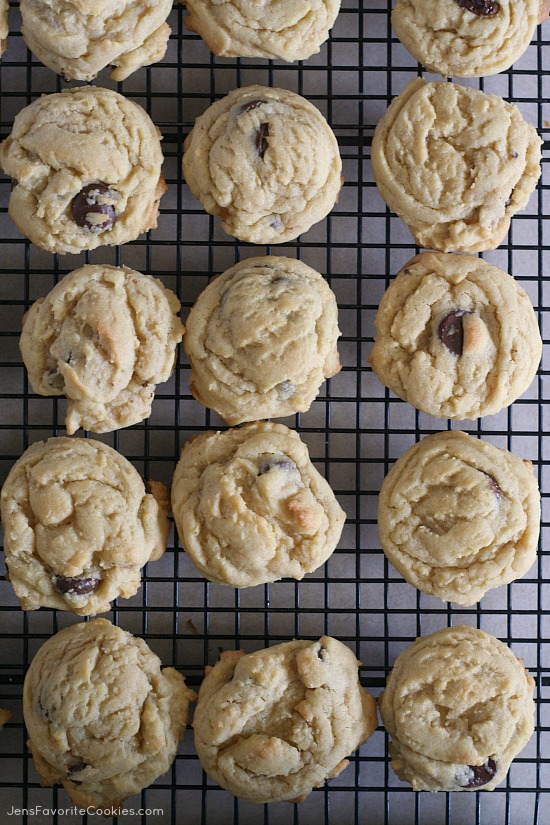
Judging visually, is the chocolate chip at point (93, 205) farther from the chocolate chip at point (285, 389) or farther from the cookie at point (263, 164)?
the chocolate chip at point (285, 389)

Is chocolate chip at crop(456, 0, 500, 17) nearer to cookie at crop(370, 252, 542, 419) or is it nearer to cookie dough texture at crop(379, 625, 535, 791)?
cookie at crop(370, 252, 542, 419)

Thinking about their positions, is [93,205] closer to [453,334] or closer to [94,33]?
[94,33]

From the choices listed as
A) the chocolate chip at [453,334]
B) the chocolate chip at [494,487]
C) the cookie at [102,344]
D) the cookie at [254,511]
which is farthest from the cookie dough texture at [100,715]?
the chocolate chip at [453,334]

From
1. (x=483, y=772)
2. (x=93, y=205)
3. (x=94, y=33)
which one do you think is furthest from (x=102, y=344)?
(x=483, y=772)

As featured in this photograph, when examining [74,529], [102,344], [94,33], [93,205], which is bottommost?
[74,529]

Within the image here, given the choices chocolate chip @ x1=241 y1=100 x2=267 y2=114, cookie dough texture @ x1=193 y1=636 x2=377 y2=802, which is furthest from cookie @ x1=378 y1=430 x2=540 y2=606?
chocolate chip @ x1=241 y1=100 x2=267 y2=114

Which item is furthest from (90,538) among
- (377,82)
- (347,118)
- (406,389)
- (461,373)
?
(377,82)
